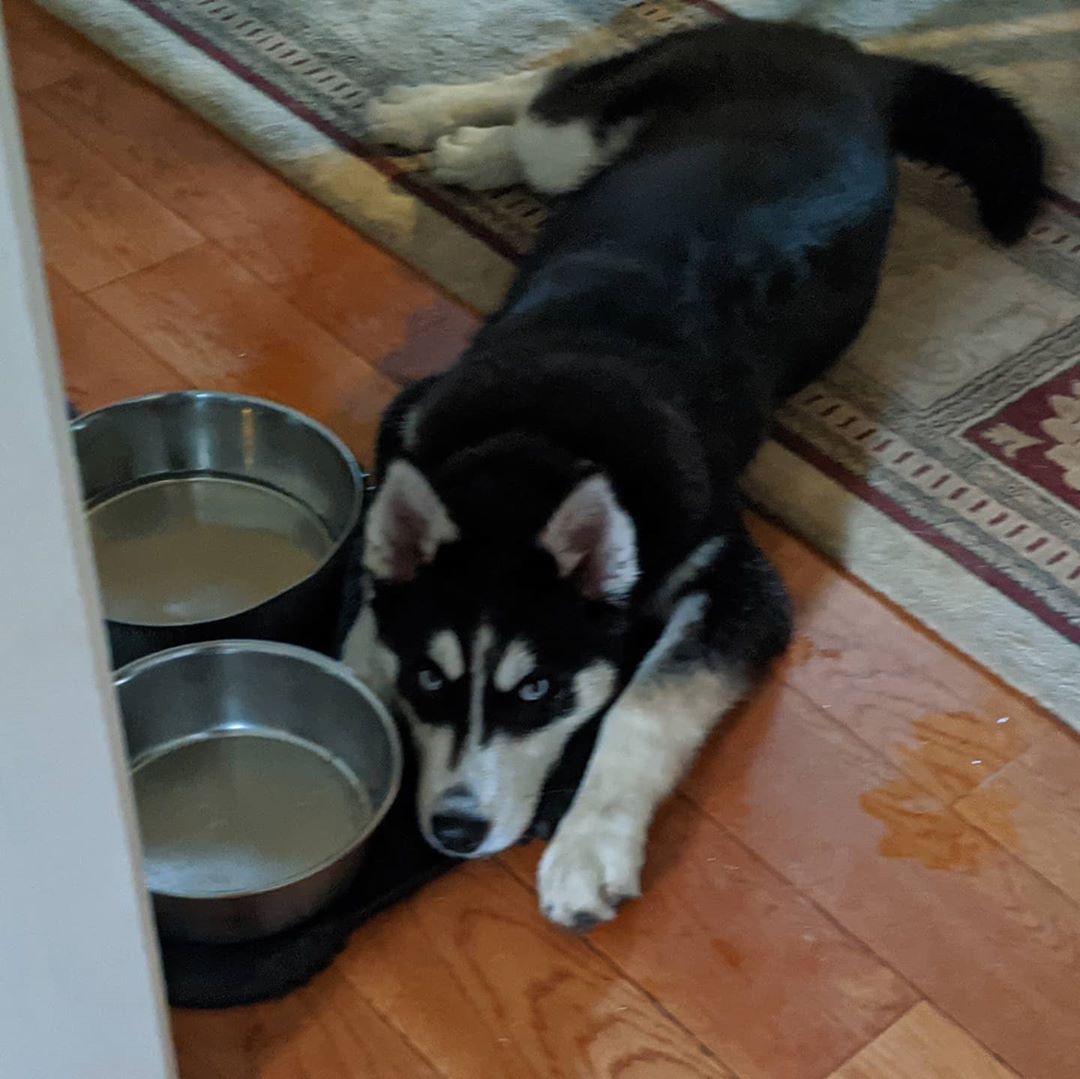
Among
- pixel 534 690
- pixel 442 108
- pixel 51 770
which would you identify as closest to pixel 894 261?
pixel 442 108

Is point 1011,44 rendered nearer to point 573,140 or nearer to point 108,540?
point 573,140

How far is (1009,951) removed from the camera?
1.67 metres

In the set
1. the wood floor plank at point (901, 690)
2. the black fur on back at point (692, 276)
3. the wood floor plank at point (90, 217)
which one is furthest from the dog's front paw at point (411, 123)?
the wood floor plank at point (901, 690)

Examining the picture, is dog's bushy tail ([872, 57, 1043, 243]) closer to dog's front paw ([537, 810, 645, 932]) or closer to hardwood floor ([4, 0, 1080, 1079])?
hardwood floor ([4, 0, 1080, 1079])

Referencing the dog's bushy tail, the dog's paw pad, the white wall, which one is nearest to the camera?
the white wall

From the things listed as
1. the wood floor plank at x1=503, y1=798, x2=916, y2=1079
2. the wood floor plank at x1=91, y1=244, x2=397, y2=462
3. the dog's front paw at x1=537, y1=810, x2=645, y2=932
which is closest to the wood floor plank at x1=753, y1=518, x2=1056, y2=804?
the wood floor plank at x1=503, y1=798, x2=916, y2=1079

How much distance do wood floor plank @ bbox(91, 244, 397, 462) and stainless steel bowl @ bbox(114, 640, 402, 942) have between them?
0.56 meters

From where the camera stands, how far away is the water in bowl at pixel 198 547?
1955 millimetres

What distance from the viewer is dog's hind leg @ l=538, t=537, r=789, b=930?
164cm

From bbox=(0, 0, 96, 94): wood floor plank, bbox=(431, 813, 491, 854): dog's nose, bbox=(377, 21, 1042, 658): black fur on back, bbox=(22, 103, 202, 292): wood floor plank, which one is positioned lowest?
bbox=(22, 103, 202, 292): wood floor plank

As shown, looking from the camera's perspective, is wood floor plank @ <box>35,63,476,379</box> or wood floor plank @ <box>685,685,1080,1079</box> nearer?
wood floor plank @ <box>685,685,1080,1079</box>

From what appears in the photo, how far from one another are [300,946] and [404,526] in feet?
1.55

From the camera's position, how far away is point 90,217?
2.65 meters

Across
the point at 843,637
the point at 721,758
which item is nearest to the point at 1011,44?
the point at 843,637
